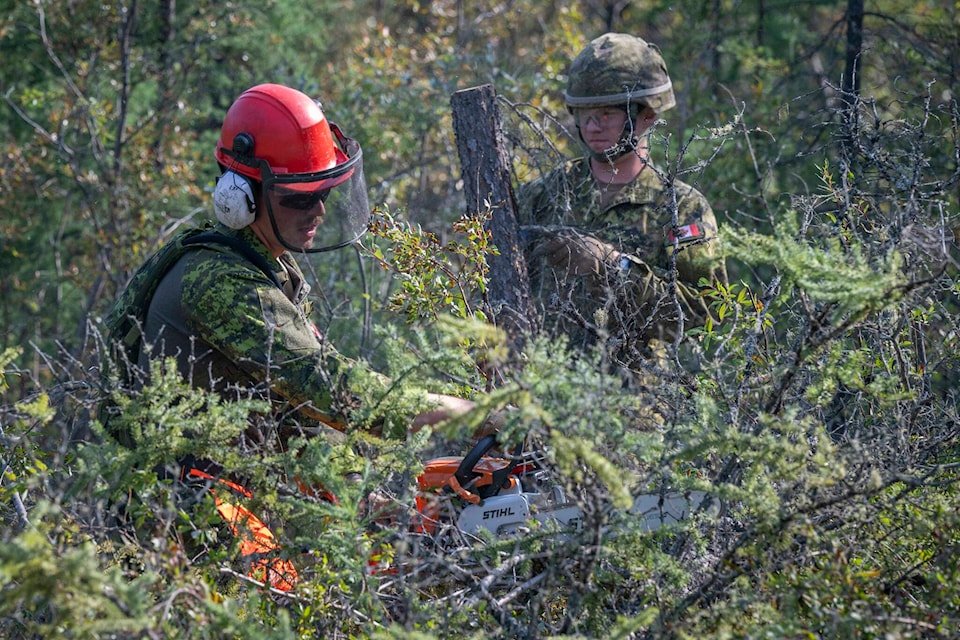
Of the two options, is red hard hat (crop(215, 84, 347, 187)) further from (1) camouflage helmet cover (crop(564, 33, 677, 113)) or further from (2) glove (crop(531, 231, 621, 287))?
(1) camouflage helmet cover (crop(564, 33, 677, 113))

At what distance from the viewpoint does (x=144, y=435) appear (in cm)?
296

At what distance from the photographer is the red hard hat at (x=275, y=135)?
369 cm

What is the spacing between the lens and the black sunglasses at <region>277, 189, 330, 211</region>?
12.2 feet

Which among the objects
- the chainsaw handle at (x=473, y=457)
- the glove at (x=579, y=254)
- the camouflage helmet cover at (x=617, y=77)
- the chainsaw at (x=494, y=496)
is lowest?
the chainsaw at (x=494, y=496)

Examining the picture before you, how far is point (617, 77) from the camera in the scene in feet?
16.9

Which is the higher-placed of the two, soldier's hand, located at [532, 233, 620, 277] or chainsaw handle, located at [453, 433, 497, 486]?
soldier's hand, located at [532, 233, 620, 277]

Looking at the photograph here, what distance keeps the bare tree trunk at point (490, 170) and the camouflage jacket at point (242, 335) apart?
4.17 feet

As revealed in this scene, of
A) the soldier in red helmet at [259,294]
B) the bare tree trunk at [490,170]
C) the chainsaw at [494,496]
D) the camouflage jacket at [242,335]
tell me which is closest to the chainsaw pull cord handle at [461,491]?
A: the chainsaw at [494,496]

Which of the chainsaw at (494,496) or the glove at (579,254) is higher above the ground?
the glove at (579,254)

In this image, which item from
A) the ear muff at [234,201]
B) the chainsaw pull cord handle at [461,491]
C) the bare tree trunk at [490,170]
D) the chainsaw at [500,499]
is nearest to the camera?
the chainsaw at [500,499]

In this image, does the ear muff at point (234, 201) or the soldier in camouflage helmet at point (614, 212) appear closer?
the ear muff at point (234, 201)

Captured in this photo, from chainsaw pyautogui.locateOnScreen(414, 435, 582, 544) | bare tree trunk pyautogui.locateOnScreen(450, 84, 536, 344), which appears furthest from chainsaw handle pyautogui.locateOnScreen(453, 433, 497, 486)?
bare tree trunk pyautogui.locateOnScreen(450, 84, 536, 344)

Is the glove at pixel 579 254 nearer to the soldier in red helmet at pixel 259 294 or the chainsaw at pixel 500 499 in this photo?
the soldier in red helmet at pixel 259 294

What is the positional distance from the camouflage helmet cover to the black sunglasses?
1.94m
